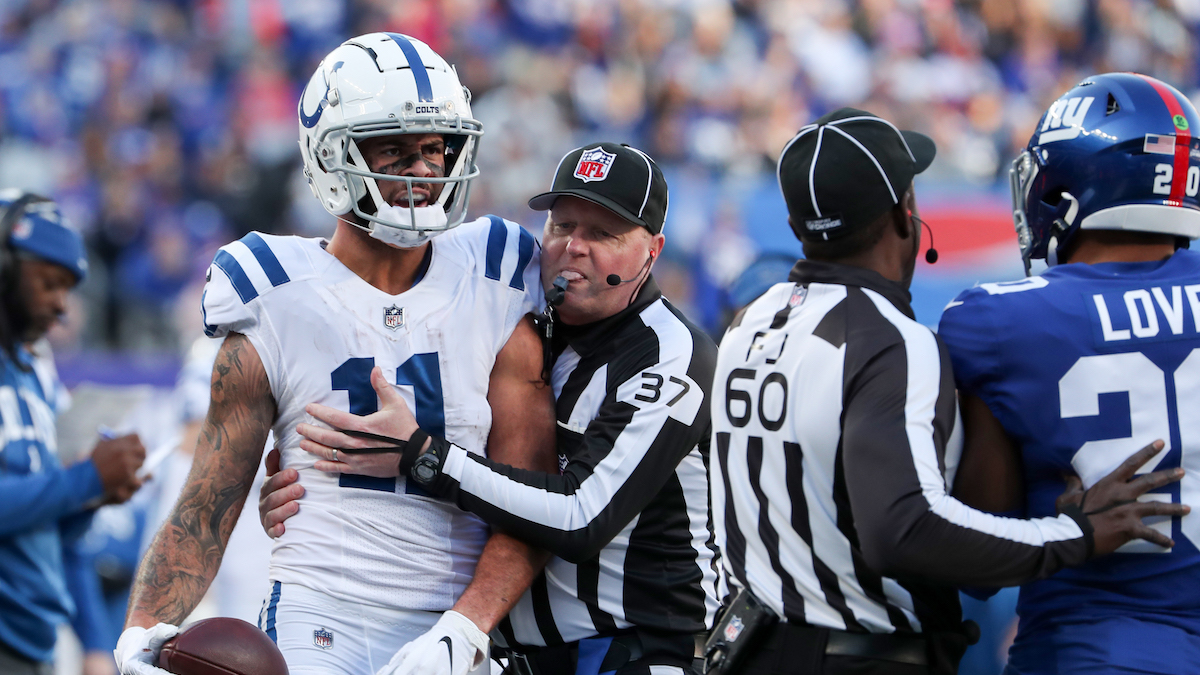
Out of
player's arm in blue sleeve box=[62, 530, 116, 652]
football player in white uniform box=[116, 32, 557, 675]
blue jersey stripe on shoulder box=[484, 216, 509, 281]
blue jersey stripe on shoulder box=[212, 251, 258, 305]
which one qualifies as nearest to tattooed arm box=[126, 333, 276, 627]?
football player in white uniform box=[116, 32, 557, 675]

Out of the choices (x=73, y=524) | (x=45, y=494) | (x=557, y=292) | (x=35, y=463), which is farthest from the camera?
(x=73, y=524)

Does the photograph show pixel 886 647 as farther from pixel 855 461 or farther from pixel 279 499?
pixel 279 499

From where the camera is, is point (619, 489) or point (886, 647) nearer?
point (886, 647)

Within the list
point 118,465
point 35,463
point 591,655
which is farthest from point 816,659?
point 35,463

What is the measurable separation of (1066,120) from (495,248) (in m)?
1.45

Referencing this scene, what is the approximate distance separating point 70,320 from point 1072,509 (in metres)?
8.07

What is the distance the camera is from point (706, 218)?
32.5 feet

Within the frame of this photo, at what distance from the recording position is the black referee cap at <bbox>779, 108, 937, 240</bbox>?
2.75m

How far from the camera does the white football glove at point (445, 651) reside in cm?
263

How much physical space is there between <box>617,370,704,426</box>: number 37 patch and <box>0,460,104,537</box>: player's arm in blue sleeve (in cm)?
269

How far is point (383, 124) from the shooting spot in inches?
115

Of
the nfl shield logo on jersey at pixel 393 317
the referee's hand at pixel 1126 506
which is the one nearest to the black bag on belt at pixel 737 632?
the referee's hand at pixel 1126 506

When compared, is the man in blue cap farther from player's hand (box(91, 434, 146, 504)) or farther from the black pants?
the black pants

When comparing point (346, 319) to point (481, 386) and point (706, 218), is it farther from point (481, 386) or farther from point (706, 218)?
point (706, 218)
